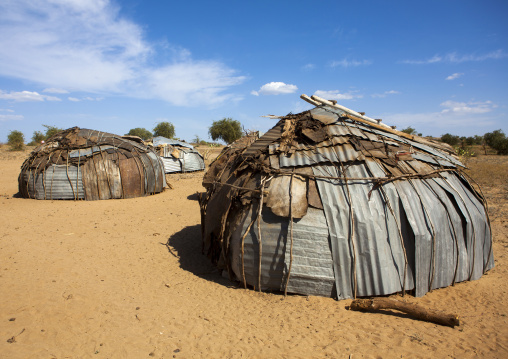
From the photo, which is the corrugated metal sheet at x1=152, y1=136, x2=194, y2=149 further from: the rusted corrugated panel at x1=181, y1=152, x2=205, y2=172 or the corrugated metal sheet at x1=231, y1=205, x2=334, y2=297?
the corrugated metal sheet at x1=231, y1=205, x2=334, y2=297

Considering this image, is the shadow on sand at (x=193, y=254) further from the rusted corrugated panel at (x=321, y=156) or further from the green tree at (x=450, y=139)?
the green tree at (x=450, y=139)

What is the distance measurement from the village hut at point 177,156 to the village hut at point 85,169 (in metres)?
6.70

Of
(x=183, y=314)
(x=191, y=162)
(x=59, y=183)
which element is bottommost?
(x=183, y=314)

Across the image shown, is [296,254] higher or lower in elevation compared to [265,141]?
lower

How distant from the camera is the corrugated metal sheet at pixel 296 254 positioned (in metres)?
4.99

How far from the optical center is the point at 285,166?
18.4ft

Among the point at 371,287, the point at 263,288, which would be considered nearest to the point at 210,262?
the point at 263,288

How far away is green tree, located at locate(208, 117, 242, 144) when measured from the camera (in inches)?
1550

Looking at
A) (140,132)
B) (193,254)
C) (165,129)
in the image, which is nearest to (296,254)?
(193,254)

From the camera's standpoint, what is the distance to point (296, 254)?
5031 mm

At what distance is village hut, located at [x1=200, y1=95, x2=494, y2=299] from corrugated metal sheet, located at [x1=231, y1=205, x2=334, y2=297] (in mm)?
16

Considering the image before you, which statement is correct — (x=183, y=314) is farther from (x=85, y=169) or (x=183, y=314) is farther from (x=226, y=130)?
(x=226, y=130)

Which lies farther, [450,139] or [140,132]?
[140,132]

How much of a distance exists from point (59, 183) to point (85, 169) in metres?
1.07
